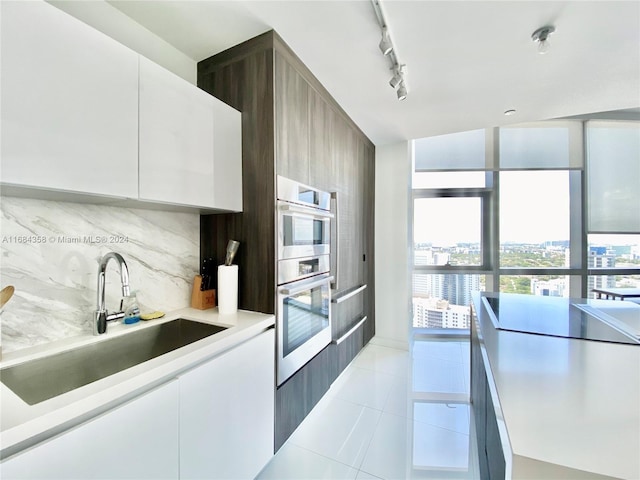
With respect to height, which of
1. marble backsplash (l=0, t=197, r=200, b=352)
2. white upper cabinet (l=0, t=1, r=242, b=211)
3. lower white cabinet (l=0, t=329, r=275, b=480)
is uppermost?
white upper cabinet (l=0, t=1, r=242, b=211)

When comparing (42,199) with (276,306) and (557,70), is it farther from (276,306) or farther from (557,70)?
(557,70)

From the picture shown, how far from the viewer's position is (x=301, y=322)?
1851 mm

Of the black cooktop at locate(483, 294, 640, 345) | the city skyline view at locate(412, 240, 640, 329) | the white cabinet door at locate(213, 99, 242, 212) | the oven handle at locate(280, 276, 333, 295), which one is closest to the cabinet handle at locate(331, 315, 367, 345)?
the oven handle at locate(280, 276, 333, 295)

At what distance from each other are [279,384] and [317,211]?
1195mm

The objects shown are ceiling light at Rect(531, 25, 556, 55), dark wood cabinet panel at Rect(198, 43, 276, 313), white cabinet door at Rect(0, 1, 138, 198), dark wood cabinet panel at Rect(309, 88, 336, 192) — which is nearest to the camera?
white cabinet door at Rect(0, 1, 138, 198)

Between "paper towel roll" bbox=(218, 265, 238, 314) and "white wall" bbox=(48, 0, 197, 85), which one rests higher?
"white wall" bbox=(48, 0, 197, 85)

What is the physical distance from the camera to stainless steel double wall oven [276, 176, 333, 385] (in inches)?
64.1

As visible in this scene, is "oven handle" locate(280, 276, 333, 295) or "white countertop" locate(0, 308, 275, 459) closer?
"white countertop" locate(0, 308, 275, 459)

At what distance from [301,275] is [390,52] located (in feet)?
5.19

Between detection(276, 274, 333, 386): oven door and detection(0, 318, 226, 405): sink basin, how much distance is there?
0.40 m

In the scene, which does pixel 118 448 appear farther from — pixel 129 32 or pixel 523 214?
pixel 523 214

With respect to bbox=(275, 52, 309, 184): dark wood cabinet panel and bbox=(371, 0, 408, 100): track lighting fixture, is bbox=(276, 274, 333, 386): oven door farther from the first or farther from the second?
bbox=(371, 0, 408, 100): track lighting fixture

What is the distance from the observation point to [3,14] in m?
0.80

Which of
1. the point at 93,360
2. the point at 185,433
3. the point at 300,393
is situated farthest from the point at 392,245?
the point at 93,360
